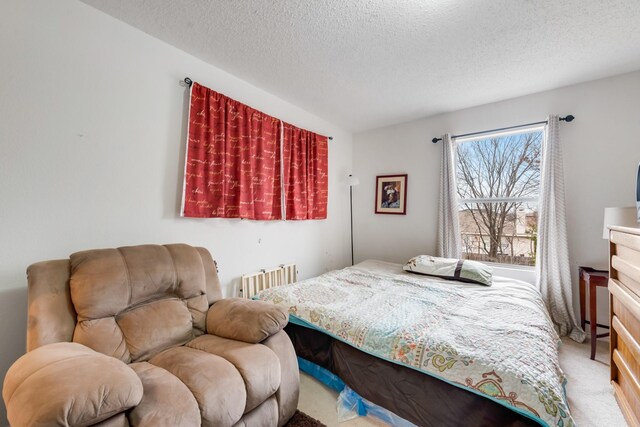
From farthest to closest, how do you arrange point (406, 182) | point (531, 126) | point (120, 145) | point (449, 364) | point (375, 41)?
point (406, 182) → point (531, 126) → point (375, 41) → point (120, 145) → point (449, 364)

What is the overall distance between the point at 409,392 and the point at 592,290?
1.93m

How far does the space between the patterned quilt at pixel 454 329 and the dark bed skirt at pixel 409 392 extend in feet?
0.21

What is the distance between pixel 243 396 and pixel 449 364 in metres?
0.98

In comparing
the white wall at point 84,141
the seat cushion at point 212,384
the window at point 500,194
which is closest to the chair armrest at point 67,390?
the seat cushion at point 212,384

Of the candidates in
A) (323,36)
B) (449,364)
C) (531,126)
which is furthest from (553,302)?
(323,36)

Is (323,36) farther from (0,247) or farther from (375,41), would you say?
(0,247)

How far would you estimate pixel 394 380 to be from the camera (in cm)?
147

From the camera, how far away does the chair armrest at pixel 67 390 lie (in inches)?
29.2

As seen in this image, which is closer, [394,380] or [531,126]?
[394,380]

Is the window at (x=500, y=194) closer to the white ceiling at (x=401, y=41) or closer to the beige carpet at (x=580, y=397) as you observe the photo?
the white ceiling at (x=401, y=41)

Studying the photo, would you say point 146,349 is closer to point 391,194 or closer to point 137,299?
point 137,299

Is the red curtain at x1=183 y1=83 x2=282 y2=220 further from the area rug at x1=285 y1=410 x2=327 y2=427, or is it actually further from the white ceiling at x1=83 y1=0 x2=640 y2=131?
the area rug at x1=285 y1=410 x2=327 y2=427

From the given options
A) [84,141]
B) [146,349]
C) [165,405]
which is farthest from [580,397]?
[84,141]

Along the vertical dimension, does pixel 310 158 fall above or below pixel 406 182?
above
